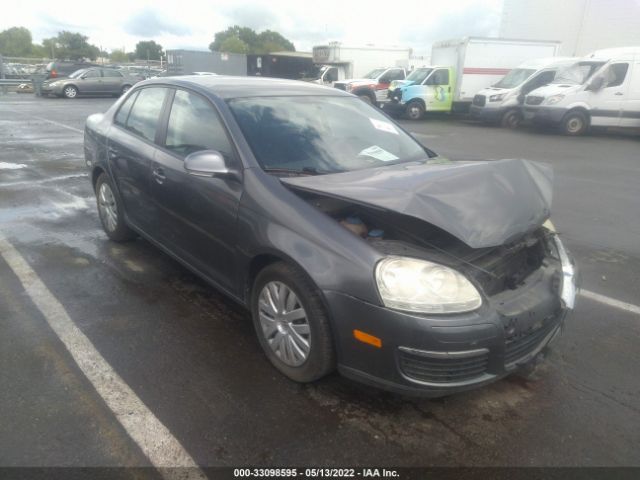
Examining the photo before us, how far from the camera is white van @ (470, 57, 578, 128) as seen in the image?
15828mm

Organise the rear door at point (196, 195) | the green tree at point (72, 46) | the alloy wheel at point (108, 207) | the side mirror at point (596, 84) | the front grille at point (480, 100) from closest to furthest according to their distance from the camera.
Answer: the rear door at point (196, 195)
the alloy wheel at point (108, 207)
the side mirror at point (596, 84)
the front grille at point (480, 100)
the green tree at point (72, 46)

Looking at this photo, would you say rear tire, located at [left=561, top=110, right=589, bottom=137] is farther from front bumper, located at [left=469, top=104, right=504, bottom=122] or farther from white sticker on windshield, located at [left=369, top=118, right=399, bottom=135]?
white sticker on windshield, located at [left=369, top=118, right=399, bottom=135]

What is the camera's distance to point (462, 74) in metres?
18.3

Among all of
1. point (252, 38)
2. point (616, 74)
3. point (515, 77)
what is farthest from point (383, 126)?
point (252, 38)

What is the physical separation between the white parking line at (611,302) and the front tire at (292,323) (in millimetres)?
2471

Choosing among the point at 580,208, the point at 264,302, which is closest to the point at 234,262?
the point at 264,302

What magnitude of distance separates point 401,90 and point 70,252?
625 inches

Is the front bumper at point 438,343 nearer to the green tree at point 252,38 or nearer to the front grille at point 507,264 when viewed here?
the front grille at point 507,264

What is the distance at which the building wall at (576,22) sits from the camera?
20.9m

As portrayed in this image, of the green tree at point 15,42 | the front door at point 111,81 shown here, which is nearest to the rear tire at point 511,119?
the front door at point 111,81

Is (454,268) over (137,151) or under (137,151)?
under

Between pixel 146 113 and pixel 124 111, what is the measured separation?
0.56 metres

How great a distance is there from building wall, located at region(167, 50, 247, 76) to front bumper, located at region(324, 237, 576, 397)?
34030mm

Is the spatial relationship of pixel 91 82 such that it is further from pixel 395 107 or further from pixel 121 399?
pixel 121 399
